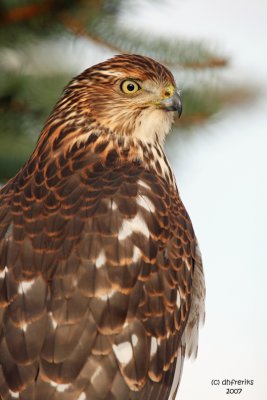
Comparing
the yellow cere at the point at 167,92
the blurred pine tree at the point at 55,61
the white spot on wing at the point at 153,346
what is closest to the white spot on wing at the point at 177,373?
the white spot on wing at the point at 153,346

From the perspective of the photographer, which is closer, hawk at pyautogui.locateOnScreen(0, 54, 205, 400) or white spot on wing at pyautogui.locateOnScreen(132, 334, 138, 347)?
hawk at pyautogui.locateOnScreen(0, 54, 205, 400)

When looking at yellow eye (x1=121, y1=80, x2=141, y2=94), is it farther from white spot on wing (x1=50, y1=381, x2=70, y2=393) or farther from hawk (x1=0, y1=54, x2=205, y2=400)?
white spot on wing (x1=50, y1=381, x2=70, y2=393)

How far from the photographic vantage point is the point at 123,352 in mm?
5832

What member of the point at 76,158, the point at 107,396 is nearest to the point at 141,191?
the point at 76,158

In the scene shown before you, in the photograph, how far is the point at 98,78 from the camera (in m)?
6.68

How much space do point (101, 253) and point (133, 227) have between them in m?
0.23

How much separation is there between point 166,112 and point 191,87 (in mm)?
649

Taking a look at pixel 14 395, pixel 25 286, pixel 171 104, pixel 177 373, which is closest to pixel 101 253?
pixel 25 286

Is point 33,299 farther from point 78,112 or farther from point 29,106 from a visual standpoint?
point 29,106

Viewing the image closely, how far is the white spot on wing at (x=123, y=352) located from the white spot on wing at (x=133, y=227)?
0.51m

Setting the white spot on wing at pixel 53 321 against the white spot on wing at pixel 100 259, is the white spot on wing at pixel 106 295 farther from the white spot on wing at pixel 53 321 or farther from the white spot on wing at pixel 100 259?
the white spot on wing at pixel 53 321

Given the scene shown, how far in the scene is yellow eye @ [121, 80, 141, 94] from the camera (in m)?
6.62

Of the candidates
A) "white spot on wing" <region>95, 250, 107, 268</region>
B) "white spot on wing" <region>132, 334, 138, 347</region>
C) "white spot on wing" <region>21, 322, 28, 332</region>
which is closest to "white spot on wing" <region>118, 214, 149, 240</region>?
"white spot on wing" <region>95, 250, 107, 268</region>

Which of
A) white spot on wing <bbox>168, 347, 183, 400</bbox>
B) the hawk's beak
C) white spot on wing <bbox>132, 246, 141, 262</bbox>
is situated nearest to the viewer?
white spot on wing <bbox>132, 246, 141, 262</bbox>
